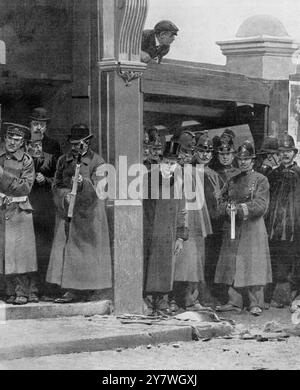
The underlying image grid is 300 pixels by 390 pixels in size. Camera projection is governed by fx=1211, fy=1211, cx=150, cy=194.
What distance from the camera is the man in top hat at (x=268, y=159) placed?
11.3 m

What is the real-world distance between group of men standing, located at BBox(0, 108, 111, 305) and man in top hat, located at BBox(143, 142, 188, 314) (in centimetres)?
45

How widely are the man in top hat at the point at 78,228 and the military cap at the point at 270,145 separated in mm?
1876

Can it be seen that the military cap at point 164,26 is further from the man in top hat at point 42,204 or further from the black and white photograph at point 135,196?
the man in top hat at point 42,204

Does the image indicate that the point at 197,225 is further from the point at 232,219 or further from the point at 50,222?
the point at 50,222

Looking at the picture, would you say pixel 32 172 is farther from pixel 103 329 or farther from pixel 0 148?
pixel 103 329

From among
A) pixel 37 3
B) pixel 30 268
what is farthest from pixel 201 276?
pixel 37 3

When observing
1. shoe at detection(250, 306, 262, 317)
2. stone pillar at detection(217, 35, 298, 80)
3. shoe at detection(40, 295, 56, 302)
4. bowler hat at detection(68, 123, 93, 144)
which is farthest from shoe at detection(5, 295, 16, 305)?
stone pillar at detection(217, 35, 298, 80)

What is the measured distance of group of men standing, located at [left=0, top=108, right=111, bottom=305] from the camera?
9969 millimetres

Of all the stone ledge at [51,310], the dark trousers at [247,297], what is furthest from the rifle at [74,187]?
the dark trousers at [247,297]

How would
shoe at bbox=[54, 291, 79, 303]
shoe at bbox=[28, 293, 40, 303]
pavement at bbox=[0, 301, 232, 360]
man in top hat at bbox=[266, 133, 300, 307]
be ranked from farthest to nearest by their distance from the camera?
1. man in top hat at bbox=[266, 133, 300, 307]
2. shoe at bbox=[54, 291, 79, 303]
3. shoe at bbox=[28, 293, 40, 303]
4. pavement at bbox=[0, 301, 232, 360]

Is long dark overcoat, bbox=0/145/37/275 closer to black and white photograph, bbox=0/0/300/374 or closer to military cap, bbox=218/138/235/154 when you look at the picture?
black and white photograph, bbox=0/0/300/374

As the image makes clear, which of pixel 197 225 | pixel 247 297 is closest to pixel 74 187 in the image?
pixel 197 225

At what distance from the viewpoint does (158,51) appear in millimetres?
10797

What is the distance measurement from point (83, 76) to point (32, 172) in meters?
1.02
